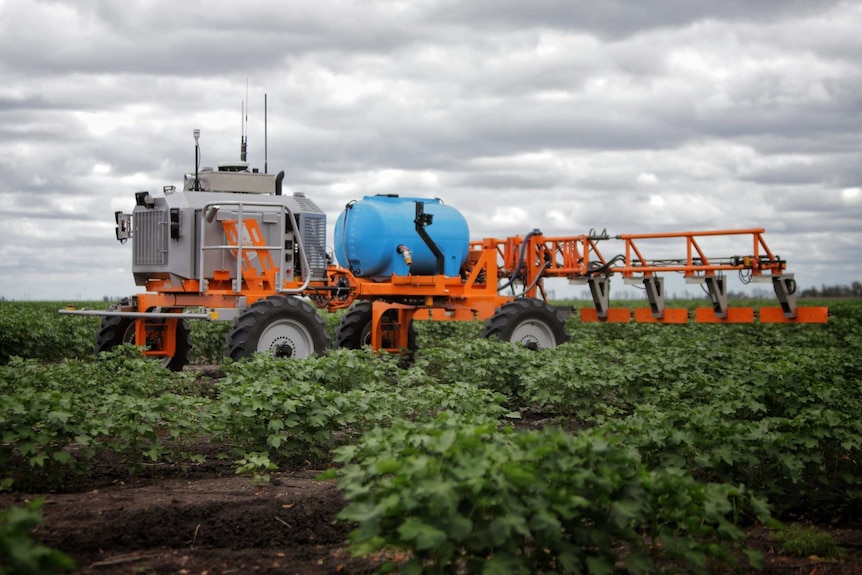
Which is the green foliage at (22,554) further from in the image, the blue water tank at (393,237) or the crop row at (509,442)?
the blue water tank at (393,237)

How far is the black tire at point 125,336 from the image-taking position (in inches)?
573

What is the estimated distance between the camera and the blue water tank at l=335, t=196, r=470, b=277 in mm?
15750

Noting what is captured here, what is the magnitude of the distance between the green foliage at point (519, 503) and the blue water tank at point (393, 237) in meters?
10.6

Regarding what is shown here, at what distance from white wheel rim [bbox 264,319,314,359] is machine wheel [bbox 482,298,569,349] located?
3.29 metres

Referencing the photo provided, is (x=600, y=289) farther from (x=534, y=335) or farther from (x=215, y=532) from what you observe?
(x=215, y=532)

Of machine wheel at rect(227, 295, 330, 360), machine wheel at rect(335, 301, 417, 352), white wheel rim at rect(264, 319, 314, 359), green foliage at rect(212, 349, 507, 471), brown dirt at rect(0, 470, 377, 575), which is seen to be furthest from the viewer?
machine wheel at rect(335, 301, 417, 352)

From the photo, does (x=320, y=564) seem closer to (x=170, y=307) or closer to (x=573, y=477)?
(x=573, y=477)

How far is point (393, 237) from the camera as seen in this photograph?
15.8 m

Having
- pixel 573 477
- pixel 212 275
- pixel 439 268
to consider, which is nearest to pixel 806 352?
pixel 439 268

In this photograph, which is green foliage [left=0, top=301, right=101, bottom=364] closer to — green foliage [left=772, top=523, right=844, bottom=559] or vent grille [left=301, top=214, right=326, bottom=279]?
vent grille [left=301, top=214, right=326, bottom=279]

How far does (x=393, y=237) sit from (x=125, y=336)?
4.49m

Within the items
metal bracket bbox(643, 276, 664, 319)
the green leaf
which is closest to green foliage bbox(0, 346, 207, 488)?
the green leaf

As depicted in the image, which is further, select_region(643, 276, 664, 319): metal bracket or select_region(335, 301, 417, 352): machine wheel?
select_region(643, 276, 664, 319): metal bracket

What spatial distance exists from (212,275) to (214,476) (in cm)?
662
